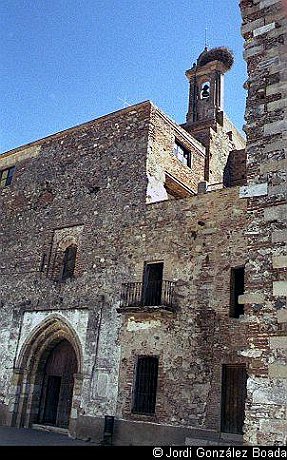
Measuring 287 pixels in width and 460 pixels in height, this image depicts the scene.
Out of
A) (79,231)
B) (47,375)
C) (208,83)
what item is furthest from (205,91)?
(47,375)

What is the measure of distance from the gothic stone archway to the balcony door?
2.93 meters

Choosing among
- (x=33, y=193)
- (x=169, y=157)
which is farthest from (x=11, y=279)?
(x=169, y=157)

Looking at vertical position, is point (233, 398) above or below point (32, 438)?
above

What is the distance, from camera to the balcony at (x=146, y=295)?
12664 millimetres

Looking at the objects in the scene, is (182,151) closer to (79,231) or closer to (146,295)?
(79,231)

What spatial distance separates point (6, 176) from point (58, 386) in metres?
9.10

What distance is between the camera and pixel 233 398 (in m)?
10.9

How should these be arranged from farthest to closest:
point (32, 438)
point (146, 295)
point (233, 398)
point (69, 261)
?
point (69, 261), point (146, 295), point (32, 438), point (233, 398)

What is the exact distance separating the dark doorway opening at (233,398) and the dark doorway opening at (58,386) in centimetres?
557

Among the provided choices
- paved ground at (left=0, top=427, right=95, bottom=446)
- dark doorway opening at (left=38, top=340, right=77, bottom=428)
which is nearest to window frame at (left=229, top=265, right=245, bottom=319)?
paved ground at (left=0, top=427, right=95, bottom=446)

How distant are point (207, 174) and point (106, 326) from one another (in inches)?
316

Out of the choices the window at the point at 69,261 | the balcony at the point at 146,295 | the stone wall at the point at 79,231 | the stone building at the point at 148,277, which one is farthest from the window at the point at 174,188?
the balcony at the point at 146,295

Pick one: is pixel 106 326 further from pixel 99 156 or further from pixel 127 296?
pixel 99 156

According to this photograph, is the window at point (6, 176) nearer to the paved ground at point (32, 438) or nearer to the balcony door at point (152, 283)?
the balcony door at point (152, 283)
